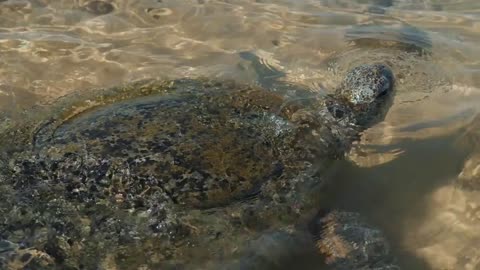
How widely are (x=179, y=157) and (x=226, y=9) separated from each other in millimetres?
3357

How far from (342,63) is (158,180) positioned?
276 centimetres

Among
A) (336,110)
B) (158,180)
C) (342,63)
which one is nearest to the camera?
(158,180)

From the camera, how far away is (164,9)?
612 centimetres

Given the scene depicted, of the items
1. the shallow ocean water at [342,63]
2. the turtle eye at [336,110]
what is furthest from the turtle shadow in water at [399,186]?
the turtle eye at [336,110]

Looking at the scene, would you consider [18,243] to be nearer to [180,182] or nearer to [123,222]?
[123,222]

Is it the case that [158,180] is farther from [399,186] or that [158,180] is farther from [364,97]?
[399,186]

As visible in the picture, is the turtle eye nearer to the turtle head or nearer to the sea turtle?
the turtle head

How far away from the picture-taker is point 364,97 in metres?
3.88

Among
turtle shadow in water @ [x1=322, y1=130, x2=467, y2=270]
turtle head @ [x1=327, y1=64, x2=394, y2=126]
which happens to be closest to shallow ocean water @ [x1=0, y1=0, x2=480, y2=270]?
turtle shadow in water @ [x1=322, y1=130, x2=467, y2=270]

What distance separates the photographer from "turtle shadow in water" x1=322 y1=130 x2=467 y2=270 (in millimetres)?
3666

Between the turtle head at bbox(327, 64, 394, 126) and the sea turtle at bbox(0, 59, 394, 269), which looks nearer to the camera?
the sea turtle at bbox(0, 59, 394, 269)

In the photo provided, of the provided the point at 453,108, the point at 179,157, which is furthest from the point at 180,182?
the point at 453,108

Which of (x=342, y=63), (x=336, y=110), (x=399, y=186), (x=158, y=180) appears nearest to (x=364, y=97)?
(x=336, y=110)

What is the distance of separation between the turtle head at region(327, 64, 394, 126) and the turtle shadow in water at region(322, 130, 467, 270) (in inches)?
13.0
